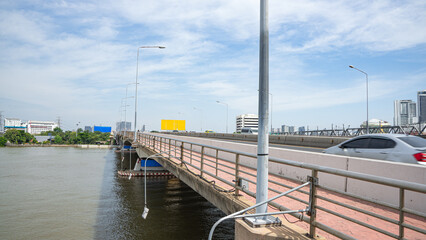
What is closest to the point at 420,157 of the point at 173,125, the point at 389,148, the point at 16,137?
the point at 389,148

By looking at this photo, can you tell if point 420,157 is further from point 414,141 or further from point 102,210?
point 102,210

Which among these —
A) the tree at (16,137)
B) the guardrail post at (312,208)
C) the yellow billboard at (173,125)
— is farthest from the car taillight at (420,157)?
the tree at (16,137)

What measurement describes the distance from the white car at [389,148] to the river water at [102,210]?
9599mm

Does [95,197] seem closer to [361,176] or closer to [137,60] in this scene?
[137,60]

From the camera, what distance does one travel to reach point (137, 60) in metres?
41.2

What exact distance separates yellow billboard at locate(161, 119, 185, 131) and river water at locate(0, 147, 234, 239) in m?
39.5

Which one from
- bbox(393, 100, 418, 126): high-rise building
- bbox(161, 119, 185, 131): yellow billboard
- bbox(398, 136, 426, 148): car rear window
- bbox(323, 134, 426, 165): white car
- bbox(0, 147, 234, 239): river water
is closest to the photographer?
bbox(323, 134, 426, 165): white car

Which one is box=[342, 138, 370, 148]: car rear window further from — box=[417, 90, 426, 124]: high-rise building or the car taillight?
box=[417, 90, 426, 124]: high-rise building

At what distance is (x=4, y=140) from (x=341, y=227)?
549ft

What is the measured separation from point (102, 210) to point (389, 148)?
2213 centimetres

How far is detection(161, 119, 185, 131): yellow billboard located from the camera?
253 ft

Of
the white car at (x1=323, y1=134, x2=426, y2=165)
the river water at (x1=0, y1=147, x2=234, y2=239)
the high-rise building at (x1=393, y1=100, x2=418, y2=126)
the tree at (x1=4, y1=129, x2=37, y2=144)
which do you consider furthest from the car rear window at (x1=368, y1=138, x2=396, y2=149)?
the tree at (x1=4, y1=129, x2=37, y2=144)

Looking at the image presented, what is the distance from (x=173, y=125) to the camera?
78000 mm

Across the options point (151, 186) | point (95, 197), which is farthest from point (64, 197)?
point (151, 186)
